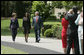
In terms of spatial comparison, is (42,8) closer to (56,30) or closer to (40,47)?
(56,30)

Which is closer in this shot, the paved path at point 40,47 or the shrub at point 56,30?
the paved path at point 40,47

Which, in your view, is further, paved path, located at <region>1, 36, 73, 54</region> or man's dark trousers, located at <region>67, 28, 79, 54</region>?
paved path, located at <region>1, 36, 73, 54</region>

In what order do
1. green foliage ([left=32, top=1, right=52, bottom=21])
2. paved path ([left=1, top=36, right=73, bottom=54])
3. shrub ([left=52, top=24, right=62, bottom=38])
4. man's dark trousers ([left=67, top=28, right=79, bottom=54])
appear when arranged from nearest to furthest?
1. man's dark trousers ([left=67, top=28, right=79, bottom=54])
2. paved path ([left=1, top=36, right=73, bottom=54])
3. shrub ([left=52, top=24, right=62, bottom=38])
4. green foliage ([left=32, top=1, right=52, bottom=21])

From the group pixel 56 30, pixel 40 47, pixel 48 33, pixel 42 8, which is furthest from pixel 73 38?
pixel 42 8

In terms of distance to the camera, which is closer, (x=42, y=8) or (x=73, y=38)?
(x=73, y=38)

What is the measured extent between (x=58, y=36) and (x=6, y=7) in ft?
170

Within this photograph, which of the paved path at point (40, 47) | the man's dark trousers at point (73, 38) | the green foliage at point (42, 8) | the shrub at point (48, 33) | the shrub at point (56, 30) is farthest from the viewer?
the green foliage at point (42, 8)

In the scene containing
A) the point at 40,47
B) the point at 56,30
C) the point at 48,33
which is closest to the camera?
the point at 40,47

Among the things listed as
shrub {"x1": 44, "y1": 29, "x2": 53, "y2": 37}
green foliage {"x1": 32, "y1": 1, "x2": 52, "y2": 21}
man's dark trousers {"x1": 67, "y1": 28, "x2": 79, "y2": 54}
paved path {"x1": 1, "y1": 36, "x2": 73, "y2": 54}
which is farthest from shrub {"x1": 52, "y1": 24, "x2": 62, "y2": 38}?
→ man's dark trousers {"x1": 67, "y1": 28, "x2": 79, "y2": 54}

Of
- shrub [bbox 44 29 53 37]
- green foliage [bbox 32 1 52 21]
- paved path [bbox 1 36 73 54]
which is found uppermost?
green foliage [bbox 32 1 52 21]

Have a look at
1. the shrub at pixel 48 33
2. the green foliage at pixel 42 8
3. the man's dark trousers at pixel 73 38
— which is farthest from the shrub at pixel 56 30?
the man's dark trousers at pixel 73 38

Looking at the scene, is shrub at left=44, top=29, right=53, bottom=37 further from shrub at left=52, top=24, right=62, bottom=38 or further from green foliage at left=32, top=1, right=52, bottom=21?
green foliage at left=32, top=1, right=52, bottom=21

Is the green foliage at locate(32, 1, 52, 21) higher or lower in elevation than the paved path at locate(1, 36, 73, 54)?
higher

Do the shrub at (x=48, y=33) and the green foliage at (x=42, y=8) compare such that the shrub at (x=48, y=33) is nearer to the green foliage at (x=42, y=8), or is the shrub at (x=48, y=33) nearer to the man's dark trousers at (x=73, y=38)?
the green foliage at (x=42, y=8)
